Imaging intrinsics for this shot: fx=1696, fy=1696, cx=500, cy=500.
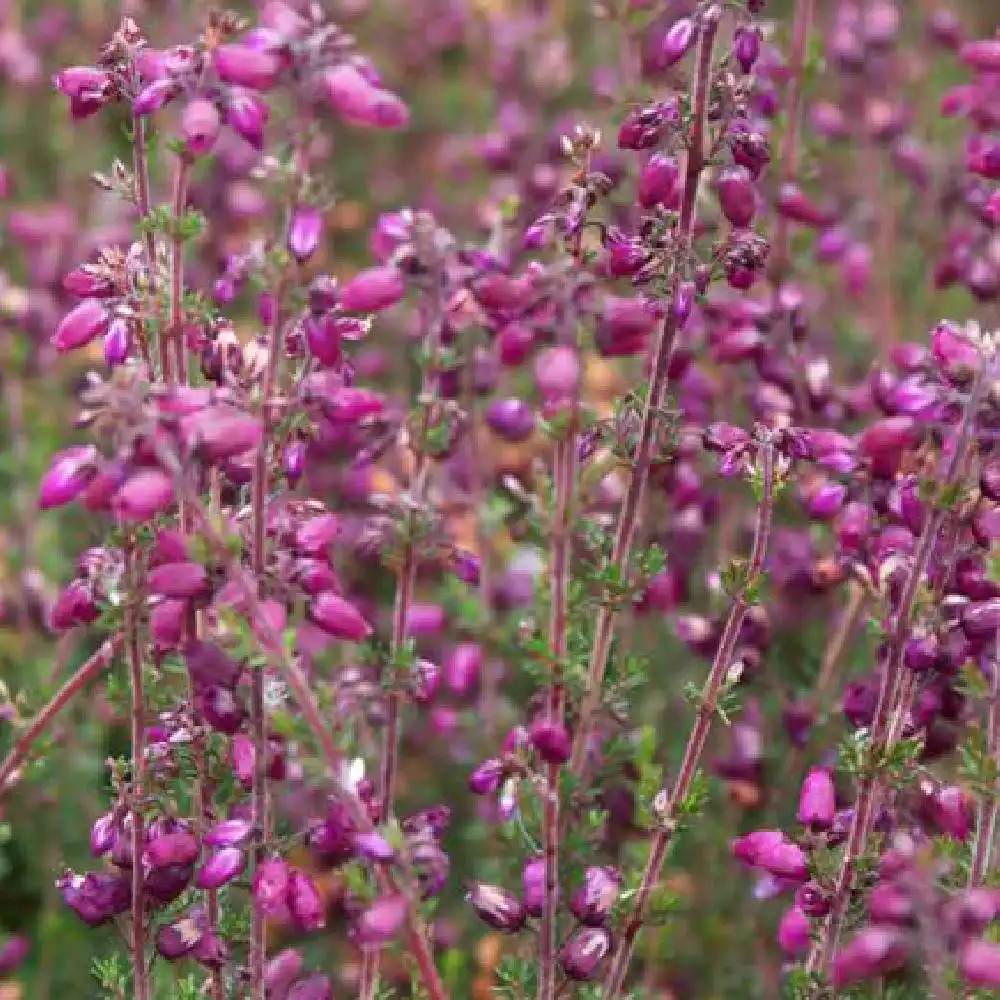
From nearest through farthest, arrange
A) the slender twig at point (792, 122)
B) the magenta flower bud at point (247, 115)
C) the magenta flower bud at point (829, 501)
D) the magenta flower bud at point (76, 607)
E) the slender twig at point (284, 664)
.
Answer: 1. the slender twig at point (284, 664)
2. the magenta flower bud at point (247, 115)
3. the magenta flower bud at point (76, 607)
4. the magenta flower bud at point (829, 501)
5. the slender twig at point (792, 122)

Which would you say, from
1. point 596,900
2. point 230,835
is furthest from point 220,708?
point 596,900

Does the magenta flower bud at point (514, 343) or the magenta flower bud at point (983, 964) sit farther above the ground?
the magenta flower bud at point (514, 343)

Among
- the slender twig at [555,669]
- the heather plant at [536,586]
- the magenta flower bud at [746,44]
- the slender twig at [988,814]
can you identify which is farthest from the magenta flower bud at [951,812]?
the magenta flower bud at [746,44]

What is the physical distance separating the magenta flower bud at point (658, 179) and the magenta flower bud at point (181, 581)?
91 cm

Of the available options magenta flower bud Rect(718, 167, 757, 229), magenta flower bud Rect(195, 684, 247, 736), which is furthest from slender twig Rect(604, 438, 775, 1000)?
magenta flower bud Rect(195, 684, 247, 736)

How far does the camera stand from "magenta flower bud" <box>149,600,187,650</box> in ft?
7.32

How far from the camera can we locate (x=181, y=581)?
7.05ft

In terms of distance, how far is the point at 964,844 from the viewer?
2.66 meters

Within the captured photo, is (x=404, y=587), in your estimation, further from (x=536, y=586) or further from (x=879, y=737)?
(x=879, y=737)

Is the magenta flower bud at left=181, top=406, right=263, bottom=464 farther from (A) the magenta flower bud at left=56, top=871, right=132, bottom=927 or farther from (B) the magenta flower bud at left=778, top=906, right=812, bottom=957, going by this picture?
(B) the magenta flower bud at left=778, top=906, right=812, bottom=957

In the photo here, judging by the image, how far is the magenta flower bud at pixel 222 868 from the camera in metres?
2.34

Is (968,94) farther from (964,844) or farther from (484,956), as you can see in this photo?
(484,956)

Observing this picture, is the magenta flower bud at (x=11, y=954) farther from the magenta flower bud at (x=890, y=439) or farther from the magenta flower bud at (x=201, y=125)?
the magenta flower bud at (x=890, y=439)

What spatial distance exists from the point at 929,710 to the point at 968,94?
1.49 meters
